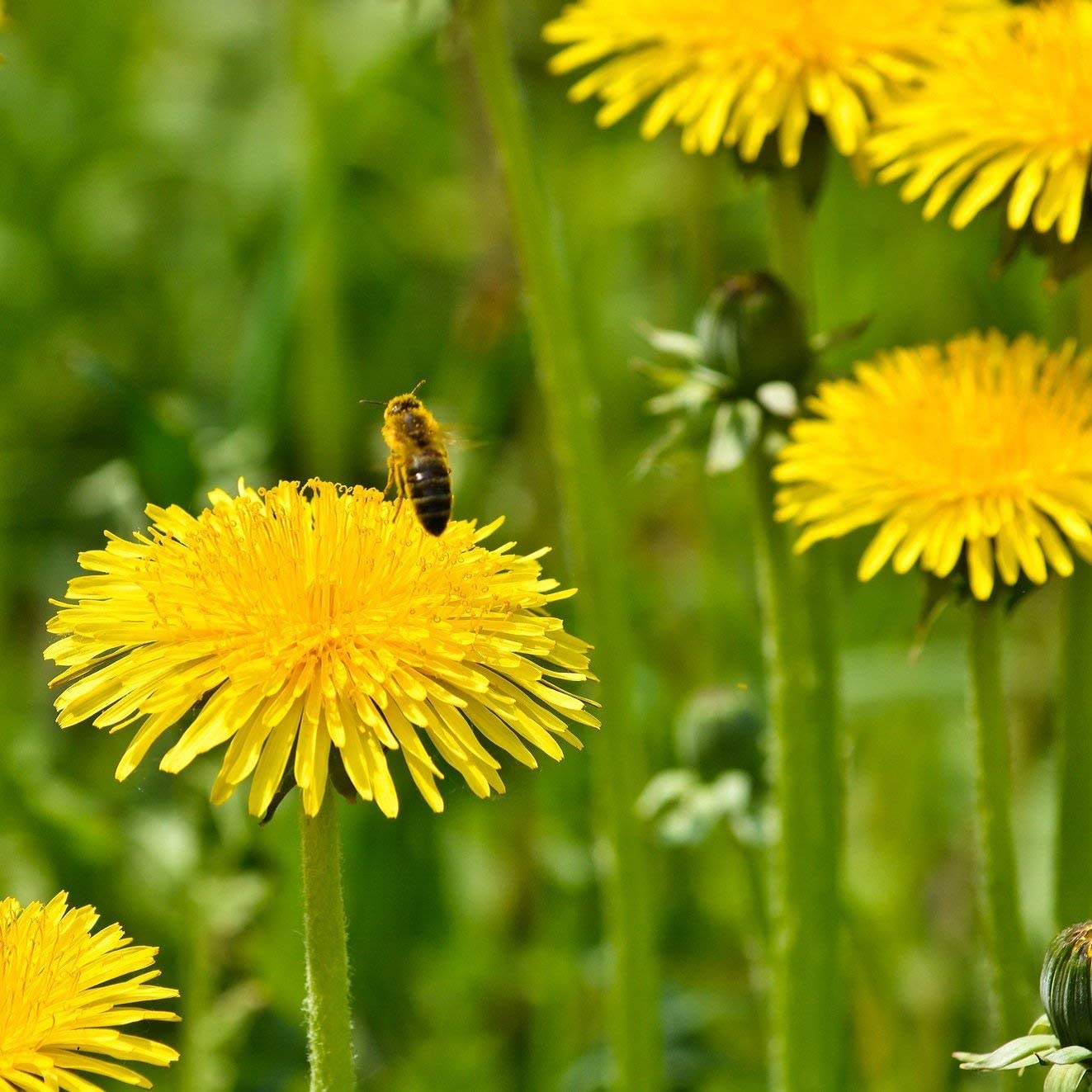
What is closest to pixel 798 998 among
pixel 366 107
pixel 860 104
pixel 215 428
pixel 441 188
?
pixel 860 104

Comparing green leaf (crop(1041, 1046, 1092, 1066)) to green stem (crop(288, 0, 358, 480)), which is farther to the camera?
green stem (crop(288, 0, 358, 480))

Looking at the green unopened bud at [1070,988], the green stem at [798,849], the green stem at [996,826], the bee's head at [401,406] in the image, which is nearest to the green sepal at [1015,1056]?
the green unopened bud at [1070,988]

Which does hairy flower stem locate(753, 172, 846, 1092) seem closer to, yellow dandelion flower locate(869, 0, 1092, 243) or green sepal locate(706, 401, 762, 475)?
green sepal locate(706, 401, 762, 475)

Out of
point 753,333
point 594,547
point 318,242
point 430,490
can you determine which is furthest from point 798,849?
A: point 318,242

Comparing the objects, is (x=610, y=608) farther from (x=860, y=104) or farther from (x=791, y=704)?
(x=860, y=104)

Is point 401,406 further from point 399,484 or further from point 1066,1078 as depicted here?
point 1066,1078

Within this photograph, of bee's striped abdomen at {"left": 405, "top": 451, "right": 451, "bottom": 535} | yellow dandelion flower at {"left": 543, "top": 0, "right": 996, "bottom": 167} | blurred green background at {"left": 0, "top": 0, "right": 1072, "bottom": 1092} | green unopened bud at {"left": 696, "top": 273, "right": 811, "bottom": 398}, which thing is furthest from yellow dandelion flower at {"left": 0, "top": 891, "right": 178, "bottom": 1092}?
yellow dandelion flower at {"left": 543, "top": 0, "right": 996, "bottom": 167}

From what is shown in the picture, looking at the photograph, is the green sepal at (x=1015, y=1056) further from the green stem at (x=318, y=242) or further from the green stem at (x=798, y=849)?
the green stem at (x=318, y=242)
